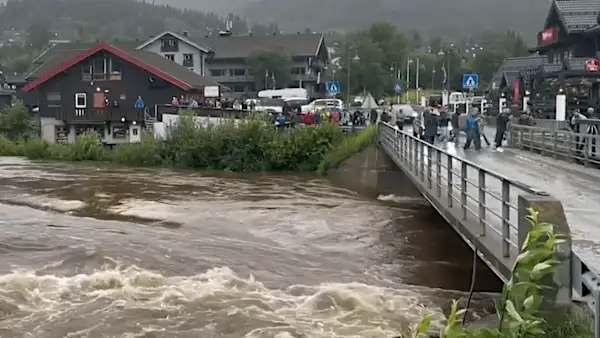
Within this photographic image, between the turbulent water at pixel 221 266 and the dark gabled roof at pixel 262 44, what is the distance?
74271 mm

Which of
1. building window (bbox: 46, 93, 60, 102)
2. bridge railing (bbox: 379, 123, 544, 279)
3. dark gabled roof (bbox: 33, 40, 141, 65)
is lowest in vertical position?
bridge railing (bbox: 379, 123, 544, 279)

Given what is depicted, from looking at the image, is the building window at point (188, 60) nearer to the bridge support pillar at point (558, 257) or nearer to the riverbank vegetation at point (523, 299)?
the bridge support pillar at point (558, 257)

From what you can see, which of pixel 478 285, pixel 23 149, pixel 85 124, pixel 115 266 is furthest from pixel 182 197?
pixel 85 124

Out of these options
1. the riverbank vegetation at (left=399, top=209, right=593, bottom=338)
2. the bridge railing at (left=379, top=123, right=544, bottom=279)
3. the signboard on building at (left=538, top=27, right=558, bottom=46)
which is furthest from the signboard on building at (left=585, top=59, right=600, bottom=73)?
the riverbank vegetation at (left=399, top=209, right=593, bottom=338)

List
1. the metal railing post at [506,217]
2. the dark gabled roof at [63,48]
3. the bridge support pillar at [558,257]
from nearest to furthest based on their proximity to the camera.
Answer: the bridge support pillar at [558,257], the metal railing post at [506,217], the dark gabled roof at [63,48]

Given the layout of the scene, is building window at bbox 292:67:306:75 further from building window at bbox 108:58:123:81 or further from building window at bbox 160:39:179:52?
building window at bbox 108:58:123:81

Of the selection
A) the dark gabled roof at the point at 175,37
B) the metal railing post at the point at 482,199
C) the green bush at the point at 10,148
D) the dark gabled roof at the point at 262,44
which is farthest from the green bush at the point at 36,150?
the dark gabled roof at the point at 262,44

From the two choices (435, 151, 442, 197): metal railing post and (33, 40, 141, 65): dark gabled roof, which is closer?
(435, 151, 442, 197): metal railing post

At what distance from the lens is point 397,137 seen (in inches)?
1000

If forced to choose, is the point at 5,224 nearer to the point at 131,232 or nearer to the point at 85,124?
the point at 131,232

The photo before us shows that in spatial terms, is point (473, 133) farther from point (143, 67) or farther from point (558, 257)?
point (143, 67)

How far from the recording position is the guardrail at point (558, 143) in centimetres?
2069

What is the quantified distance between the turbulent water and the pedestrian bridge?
144cm

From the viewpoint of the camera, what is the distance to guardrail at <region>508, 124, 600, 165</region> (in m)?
20.7
